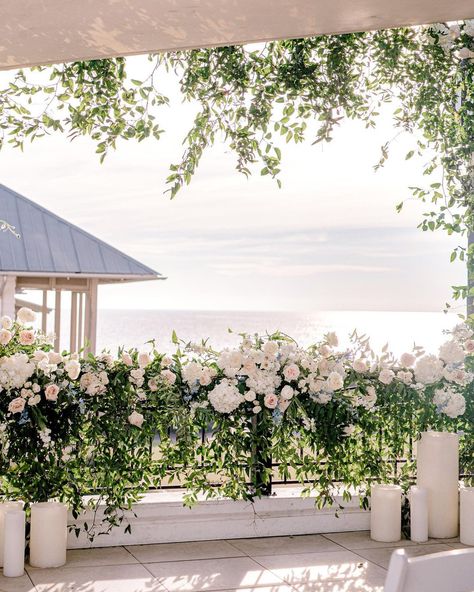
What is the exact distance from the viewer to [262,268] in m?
40.5

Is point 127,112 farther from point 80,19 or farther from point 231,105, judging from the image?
point 80,19

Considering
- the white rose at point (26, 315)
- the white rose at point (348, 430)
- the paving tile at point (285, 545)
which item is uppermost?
the white rose at point (26, 315)

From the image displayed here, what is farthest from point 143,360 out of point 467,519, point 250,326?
point 250,326

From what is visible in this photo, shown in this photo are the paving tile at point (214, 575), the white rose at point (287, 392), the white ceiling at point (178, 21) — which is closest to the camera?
the white ceiling at point (178, 21)

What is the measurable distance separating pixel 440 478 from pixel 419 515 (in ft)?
0.71

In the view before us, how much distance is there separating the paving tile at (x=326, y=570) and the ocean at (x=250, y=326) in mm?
35680

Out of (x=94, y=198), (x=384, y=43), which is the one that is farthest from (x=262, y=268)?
(x=384, y=43)

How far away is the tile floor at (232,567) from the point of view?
333cm

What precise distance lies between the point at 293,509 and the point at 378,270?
111 ft

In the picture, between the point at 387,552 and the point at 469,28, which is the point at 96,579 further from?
the point at 469,28

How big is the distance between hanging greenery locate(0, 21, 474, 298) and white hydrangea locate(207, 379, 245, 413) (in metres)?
1.30

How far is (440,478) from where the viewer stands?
4.07 meters

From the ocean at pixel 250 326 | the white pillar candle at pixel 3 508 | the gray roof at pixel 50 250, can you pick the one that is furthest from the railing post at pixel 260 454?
the ocean at pixel 250 326

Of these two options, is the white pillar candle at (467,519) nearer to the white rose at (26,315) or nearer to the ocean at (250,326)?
the white rose at (26,315)
